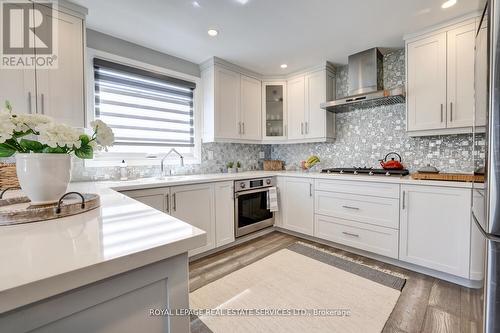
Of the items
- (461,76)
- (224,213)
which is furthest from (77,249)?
(461,76)

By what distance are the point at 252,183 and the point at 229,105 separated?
1.17 metres

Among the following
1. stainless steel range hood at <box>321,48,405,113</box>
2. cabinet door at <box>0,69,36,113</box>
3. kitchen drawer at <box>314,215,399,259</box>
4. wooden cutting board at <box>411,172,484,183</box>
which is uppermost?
stainless steel range hood at <box>321,48,405,113</box>

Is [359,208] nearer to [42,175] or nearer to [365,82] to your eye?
[365,82]

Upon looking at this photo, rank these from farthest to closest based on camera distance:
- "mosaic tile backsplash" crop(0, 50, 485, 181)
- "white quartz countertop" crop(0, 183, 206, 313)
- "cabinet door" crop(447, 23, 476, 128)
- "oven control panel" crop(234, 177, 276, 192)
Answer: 1. "oven control panel" crop(234, 177, 276, 192)
2. "mosaic tile backsplash" crop(0, 50, 485, 181)
3. "cabinet door" crop(447, 23, 476, 128)
4. "white quartz countertop" crop(0, 183, 206, 313)

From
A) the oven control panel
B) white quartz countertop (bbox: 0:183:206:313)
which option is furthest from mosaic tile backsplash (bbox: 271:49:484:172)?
white quartz countertop (bbox: 0:183:206:313)

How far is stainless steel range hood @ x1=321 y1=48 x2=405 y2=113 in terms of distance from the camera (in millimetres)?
2639

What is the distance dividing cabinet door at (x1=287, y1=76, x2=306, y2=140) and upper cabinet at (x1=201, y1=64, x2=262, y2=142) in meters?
0.52

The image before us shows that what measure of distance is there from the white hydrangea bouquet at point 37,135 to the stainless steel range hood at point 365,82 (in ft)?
8.92

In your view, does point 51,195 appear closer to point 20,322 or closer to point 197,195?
point 20,322

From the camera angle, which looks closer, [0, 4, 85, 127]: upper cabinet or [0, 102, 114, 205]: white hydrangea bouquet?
[0, 102, 114, 205]: white hydrangea bouquet

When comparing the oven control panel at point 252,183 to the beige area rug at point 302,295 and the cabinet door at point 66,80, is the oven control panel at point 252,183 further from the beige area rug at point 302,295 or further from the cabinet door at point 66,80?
the cabinet door at point 66,80

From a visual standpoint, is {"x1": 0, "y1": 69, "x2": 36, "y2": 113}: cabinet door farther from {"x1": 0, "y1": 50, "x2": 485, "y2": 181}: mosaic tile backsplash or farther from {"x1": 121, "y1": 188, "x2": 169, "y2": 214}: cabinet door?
{"x1": 121, "y1": 188, "x2": 169, "y2": 214}: cabinet door

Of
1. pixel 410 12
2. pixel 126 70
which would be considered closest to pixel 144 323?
pixel 126 70

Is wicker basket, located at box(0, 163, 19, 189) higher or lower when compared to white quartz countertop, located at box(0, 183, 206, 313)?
higher
